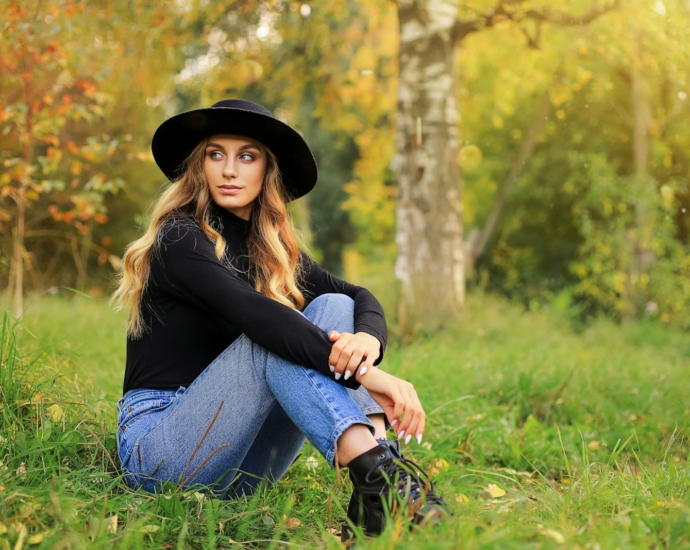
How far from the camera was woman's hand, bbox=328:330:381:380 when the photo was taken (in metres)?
2.02

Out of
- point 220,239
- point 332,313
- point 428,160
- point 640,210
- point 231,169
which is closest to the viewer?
point 332,313

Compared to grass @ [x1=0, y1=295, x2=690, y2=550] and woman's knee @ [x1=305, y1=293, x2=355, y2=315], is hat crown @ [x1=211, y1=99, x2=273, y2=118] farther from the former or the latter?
grass @ [x1=0, y1=295, x2=690, y2=550]

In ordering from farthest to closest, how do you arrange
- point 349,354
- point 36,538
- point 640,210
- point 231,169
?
point 640,210 → point 231,169 → point 349,354 → point 36,538

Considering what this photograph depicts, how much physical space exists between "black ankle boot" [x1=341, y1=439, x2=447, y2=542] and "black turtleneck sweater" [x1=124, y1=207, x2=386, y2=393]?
9.8 inches

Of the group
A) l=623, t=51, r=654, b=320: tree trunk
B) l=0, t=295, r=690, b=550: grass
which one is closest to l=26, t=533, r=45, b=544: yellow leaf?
l=0, t=295, r=690, b=550: grass

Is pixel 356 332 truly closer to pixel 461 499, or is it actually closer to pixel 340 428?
pixel 340 428

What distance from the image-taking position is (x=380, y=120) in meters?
10.3

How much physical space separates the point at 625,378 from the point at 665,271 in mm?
5093

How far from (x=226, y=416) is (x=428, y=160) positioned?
4.21 meters

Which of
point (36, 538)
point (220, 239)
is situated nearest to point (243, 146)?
point (220, 239)

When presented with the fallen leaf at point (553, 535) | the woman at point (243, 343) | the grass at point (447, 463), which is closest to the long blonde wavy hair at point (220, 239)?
the woman at point (243, 343)

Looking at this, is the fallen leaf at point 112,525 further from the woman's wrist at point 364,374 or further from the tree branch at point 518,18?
the tree branch at point 518,18

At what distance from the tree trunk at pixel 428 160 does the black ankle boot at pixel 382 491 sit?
3.88 meters

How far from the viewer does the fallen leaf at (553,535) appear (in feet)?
5.07
